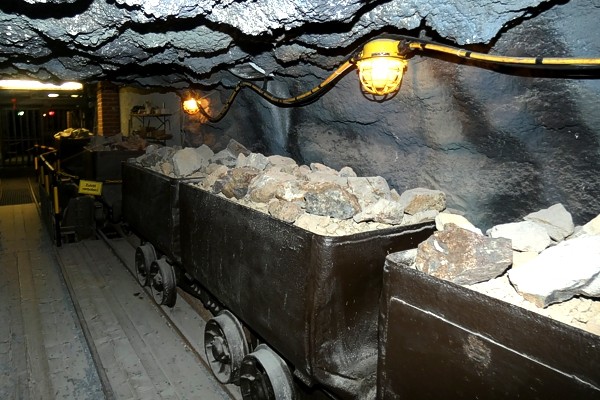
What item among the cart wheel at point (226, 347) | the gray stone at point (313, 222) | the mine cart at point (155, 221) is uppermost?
the gray stone at point (313, 222)

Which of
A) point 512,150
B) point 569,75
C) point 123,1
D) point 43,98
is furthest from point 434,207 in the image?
point 43,98

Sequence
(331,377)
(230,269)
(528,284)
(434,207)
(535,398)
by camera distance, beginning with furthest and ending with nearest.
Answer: (230,269)
(434,207)
(331,377)
(528,284)
(535,398)

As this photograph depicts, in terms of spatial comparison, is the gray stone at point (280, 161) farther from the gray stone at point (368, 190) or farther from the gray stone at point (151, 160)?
the gray stone at point (151, 160)

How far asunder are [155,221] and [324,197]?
2.20 metres

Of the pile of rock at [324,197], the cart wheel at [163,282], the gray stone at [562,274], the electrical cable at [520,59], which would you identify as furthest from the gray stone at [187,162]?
the gray stone at [562,274]

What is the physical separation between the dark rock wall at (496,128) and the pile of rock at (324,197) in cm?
21

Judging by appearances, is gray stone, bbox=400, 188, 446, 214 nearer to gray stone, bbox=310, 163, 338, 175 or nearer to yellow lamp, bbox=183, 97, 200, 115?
gray stone, bbox=310, 163, 338, 175

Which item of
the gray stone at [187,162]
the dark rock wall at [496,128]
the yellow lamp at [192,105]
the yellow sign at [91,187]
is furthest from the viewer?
the yellow sign at [91,187]

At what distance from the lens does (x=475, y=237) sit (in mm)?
1527

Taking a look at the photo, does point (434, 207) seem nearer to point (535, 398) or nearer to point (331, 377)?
point (331, 377)

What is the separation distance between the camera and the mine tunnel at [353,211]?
1.36m

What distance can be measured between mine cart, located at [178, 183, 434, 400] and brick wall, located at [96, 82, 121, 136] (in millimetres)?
7122

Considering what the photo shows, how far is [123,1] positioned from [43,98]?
43.6ft

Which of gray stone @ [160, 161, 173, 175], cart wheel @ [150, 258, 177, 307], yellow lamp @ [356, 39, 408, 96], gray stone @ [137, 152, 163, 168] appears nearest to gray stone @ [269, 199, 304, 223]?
yellow lamp @ [356, 39, 408, 96]
